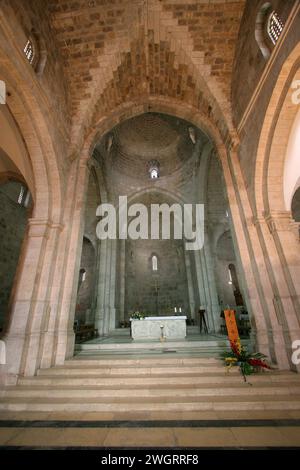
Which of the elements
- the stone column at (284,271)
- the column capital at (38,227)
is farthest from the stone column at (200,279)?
the column capital at (38,227)

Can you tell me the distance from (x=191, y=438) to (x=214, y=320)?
10.1m

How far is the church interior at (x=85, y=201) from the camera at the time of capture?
3514mm

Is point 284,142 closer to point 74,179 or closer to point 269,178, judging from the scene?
point 269,178

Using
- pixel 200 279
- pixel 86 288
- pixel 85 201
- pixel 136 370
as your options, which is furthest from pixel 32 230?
pixel 86 288

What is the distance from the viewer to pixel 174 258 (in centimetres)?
1861

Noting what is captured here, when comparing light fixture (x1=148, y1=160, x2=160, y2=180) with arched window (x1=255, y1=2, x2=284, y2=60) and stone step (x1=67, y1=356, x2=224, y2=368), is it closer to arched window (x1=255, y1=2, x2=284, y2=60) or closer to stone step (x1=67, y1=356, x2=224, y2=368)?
arched window (x1=255, y1=2, x2=284, y2=60)

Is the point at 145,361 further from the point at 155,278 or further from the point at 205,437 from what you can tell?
the point at 155,278

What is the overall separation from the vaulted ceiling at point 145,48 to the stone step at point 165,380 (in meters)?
7.66

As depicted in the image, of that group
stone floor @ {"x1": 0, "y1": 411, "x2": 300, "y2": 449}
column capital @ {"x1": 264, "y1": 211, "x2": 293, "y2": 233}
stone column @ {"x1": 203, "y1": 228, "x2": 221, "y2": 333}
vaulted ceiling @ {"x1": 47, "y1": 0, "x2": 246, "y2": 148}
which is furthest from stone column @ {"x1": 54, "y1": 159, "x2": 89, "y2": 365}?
stone column @ {"x1": 203, "y1": 228, "x2": 221, "y2": 333}

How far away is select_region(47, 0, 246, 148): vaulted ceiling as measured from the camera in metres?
7.20

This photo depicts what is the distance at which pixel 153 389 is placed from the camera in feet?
13.6

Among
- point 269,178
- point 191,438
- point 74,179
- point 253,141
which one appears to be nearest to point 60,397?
point 191,438

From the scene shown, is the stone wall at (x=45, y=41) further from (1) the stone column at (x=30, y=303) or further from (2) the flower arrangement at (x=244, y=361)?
(2) the flower arrangement at (x=244, y=361)

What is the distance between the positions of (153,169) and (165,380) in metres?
15.8
